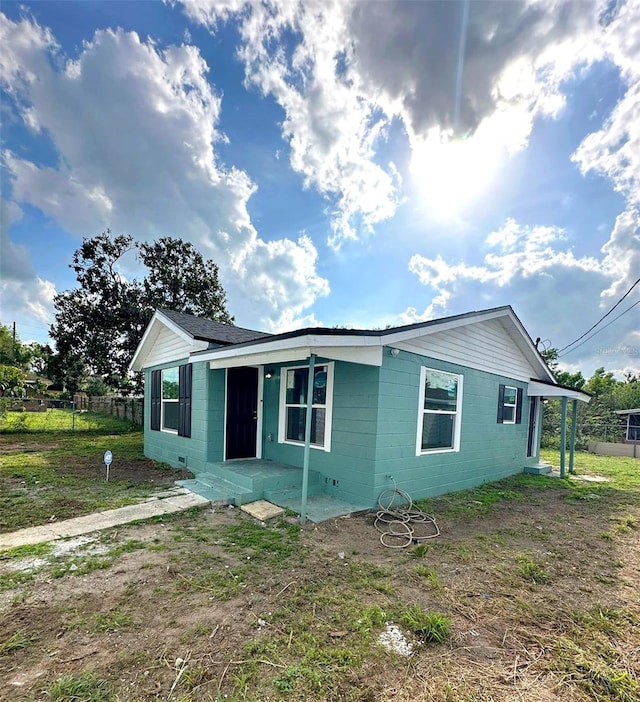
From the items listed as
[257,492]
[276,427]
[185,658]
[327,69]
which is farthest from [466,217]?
[185,658]

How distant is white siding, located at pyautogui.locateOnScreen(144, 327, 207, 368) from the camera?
7.37 metres

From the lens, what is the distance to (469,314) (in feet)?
21.3

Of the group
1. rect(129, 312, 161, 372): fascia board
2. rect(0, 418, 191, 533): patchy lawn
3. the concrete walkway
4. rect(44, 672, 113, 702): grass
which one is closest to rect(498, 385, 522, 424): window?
the concrete walkway

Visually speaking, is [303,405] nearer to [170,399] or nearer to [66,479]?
[170,399]

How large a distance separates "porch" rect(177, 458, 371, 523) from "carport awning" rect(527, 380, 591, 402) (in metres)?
6.91

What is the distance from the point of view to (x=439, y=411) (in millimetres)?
6371

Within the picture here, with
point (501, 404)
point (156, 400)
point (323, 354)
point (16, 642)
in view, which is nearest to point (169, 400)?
point (156, 400)

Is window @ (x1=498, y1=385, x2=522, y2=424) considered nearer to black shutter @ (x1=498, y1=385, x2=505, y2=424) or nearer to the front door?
black shutter @ (x1=498, y1=385, x2=505, y2=424)

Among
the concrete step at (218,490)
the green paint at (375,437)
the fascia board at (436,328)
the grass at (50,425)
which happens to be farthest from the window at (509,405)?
the grass at (50,425)

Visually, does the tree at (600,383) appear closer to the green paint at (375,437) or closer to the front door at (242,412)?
the green paint at (375,437)

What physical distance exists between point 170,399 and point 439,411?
6.17m

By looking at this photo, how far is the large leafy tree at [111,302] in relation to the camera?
59.4ft

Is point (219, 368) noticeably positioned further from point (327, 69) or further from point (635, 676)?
point (327, 69)

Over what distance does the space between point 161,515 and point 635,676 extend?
4.84 m
